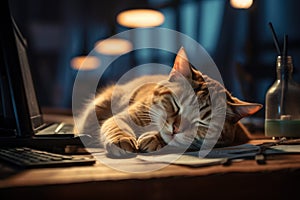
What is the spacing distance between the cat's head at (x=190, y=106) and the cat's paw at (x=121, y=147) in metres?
0.08

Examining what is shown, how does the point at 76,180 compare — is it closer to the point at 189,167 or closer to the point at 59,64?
the point at 189,167

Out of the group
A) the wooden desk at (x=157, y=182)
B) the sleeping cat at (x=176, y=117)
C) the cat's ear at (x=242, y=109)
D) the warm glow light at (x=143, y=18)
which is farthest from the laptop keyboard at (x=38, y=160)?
the warm glow light at (x=143, y=18)

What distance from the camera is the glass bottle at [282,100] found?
109cm

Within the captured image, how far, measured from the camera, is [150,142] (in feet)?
2.78

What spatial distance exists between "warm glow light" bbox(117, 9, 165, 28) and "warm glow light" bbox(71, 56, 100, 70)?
496 mm

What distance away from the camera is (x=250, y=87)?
207 cm

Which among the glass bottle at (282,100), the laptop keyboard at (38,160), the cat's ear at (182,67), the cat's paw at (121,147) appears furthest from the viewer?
the glass bottle at (282,100)

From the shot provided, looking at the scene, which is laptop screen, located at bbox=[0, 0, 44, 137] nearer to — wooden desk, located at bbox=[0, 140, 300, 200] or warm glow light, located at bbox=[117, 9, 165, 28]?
wooden desk, located at bbox=[0, 140, 300, 200]

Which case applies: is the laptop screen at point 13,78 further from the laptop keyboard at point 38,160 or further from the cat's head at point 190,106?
the cat's head at point 190,106

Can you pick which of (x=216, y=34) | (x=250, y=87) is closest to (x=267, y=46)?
(x=250, y=87)

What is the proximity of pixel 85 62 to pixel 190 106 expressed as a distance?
2603mm

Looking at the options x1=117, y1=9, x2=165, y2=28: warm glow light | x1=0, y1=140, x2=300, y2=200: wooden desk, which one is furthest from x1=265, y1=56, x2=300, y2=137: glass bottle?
x1=117, y1=9, x2=165, y2=28: warm glow light

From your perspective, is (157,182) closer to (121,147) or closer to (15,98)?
(121,147)

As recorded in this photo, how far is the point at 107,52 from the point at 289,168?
2678 mm
